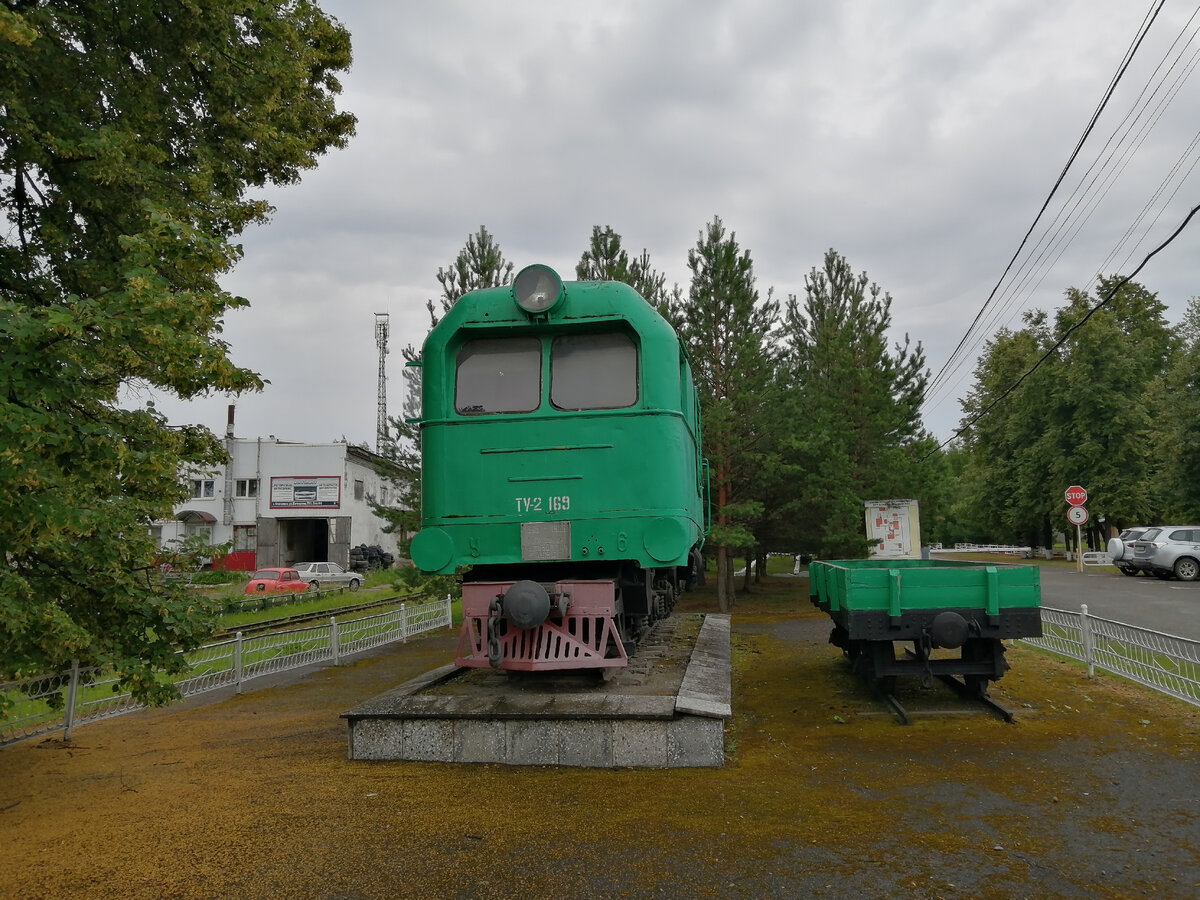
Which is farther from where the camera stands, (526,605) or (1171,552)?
(1171,552)

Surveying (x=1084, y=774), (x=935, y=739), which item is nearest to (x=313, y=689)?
(x=935, y=739)

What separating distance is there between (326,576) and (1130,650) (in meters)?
29.1

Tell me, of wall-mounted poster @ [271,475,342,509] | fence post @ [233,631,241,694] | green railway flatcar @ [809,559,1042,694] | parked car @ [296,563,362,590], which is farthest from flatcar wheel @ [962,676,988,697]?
wall-mounted poster @ [271,475,342,509]

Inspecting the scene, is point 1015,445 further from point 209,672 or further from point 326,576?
point 209,672

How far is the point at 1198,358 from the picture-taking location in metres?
27.3

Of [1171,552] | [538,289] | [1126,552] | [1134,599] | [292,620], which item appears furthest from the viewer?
[1126,552]

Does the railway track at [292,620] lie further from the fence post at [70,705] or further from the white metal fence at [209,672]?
the fence post at [70,705]

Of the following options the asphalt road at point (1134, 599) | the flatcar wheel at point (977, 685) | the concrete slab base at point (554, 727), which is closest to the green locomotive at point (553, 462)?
the concrete slab base at point (554, 727)

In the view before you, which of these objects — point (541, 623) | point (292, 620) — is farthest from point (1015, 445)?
point (541, 623)

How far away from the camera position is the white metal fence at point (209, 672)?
7.14 meters

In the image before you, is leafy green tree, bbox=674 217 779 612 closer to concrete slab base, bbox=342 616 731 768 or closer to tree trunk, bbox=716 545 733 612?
tree trunk, bbox=716 545 733 612

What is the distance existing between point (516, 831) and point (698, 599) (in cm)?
1788

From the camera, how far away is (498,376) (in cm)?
697

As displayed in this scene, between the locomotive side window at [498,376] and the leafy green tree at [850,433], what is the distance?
11.9 m
